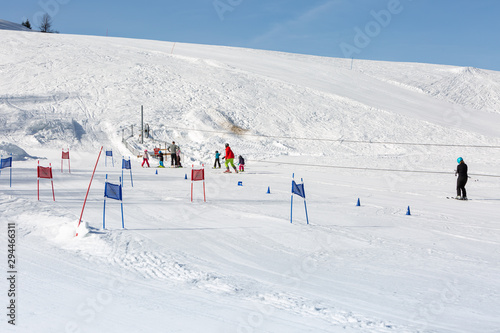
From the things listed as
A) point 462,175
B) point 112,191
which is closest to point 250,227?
point 112,191

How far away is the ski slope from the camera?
16.8 ft

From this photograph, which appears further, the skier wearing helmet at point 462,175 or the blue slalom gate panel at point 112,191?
the skier wearing helmet at point 462,175

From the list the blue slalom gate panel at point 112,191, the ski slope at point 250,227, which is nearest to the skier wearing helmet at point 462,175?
the ski slope at point 250,227

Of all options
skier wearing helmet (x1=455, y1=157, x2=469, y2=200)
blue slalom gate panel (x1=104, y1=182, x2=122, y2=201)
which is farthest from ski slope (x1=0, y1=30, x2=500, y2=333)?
skier wearing helmet (x1=455, y1=157, x2=469, y2=200)

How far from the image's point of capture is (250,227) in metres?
9.87

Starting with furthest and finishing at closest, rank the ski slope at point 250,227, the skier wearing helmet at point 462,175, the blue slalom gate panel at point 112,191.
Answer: the skier wearing helmet at point 462,175 → the blue slalom gate panel at point 112,191 → the ski slope at point 250,227

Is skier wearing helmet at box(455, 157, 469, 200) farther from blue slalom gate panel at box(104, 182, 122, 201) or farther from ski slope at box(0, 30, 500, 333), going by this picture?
blue slalom gate panel at box(104, 182, 122, 201)

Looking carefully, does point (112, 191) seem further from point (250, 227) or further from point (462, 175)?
point (462, 175)

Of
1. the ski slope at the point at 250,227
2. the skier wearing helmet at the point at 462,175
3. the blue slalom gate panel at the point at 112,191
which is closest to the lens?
the ski slope at the point at 250,227

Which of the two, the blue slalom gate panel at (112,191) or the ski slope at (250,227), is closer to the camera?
the ski slope at (250,227)

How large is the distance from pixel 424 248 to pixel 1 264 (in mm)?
7698

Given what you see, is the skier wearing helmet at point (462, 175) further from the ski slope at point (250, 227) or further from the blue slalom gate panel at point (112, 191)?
the blue slalom gate panel at point (112, 191)

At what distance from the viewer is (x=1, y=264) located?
6.48 metres

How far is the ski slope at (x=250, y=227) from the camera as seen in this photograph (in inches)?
202
